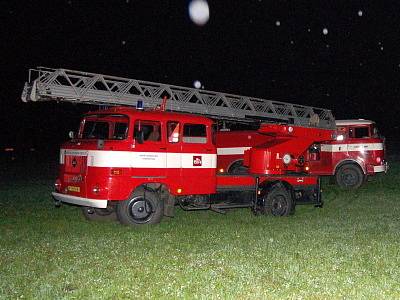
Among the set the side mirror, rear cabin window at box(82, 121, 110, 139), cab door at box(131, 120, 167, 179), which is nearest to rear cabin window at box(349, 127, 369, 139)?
cab door at box(131, 120, 167, 179)

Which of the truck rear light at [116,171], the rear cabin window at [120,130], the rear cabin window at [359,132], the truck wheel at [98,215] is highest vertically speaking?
the rear cabin window at [359,132]

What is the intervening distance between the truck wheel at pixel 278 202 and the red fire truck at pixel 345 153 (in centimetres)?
555

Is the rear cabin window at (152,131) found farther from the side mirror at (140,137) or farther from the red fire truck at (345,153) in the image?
the red fire truck at (345,153)

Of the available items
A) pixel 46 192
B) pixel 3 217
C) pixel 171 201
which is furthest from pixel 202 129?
pixel 46 192

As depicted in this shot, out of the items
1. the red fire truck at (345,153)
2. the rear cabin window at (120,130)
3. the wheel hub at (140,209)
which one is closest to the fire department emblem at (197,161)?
the wheel hub at (140,209)

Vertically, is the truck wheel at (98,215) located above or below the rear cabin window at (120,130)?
below

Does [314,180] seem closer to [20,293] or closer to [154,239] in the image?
[154,239]

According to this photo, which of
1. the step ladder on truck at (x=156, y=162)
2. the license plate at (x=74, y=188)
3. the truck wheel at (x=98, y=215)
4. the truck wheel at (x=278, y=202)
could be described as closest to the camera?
the step ladder on truck at (x=156, y=162)

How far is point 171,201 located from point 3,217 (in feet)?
14.4

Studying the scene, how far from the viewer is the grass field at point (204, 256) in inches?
254

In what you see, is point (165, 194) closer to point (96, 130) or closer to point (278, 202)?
point (96, 130)

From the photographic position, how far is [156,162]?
1116 cm

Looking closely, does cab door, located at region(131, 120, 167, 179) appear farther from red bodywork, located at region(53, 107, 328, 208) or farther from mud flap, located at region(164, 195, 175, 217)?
mud flap, located at region(164, 195, 175, 217)

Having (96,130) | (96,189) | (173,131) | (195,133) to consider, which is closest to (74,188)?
(96,189)
